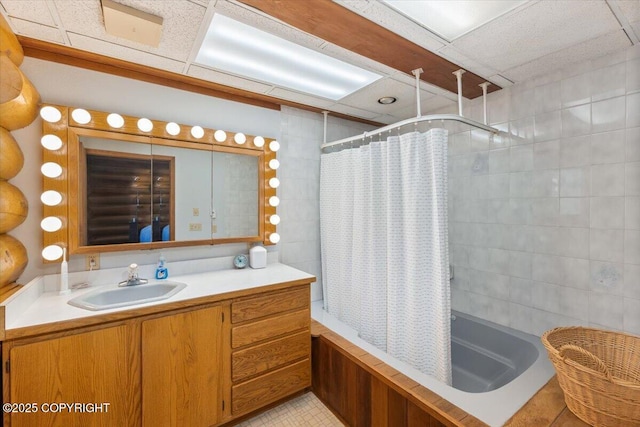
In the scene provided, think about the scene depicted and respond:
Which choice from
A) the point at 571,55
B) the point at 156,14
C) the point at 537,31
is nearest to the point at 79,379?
the point at 156,14

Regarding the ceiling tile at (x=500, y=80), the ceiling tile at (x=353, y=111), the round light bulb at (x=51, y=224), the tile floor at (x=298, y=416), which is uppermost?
the ceiling tile at (x=353, y=111)

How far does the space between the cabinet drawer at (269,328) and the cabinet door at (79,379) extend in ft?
1.72

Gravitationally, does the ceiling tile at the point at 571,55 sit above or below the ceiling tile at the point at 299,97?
below

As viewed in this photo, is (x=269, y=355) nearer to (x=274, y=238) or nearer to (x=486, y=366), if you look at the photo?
(x=274, y=238)

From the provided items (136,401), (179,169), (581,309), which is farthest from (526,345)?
(179,169)

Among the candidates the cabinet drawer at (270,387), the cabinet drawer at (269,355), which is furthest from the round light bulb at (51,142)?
the cabinet drawer at (270,387)

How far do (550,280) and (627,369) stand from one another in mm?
660

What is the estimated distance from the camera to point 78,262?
166cm

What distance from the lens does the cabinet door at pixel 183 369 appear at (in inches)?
55.3

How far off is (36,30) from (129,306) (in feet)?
4.89

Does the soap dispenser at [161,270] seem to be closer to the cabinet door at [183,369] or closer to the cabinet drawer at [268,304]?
the cabinet door at [183,369]

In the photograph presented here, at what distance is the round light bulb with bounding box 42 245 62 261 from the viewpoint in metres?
1.54

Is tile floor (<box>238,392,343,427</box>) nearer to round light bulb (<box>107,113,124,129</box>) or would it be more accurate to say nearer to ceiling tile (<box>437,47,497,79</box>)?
round light bulb (<box>107,113,124,129</box>)

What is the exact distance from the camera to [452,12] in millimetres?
1286
